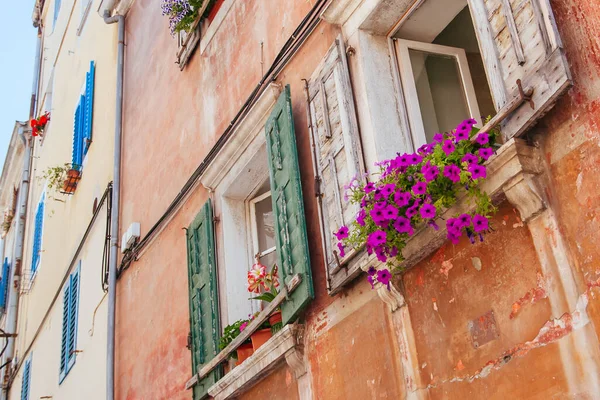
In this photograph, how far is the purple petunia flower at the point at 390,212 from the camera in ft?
12.5

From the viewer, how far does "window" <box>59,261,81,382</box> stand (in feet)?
33.7

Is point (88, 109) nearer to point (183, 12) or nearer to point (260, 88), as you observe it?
point (183, 12)

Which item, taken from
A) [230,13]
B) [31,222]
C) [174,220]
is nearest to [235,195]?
[174,220]

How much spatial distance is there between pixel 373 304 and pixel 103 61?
8.24 meters

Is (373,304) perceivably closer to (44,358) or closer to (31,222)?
(44,358)

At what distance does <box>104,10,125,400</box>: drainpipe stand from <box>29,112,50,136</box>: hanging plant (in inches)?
Answer: 171

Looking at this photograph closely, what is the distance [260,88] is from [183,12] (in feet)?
6.94

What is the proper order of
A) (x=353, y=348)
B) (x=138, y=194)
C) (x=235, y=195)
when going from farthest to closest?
(x=138, y=194)
(x=235, y=195)
(x=353, y=348)

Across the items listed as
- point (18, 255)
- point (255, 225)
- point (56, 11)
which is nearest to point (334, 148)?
point (255, 225)

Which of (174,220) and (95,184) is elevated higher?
(95,184)

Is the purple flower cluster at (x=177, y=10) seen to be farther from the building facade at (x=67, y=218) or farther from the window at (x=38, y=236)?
the window at (x=38, y=236)

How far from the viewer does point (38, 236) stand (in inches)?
566

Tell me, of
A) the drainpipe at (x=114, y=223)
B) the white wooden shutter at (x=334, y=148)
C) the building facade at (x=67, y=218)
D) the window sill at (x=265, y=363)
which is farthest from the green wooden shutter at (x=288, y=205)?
the building facade at (x=67, y=218)

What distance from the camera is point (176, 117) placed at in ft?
27.4
